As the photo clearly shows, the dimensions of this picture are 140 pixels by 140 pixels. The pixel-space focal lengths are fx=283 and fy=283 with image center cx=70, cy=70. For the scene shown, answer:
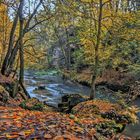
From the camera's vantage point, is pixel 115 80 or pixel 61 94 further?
pixel 115 80

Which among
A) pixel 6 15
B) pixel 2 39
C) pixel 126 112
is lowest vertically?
pixel 126 112

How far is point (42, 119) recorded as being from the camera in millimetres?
6137

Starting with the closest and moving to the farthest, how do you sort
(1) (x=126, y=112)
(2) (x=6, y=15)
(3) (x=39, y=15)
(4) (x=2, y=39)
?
(1) (x=126, y=112) → (3) (x=39, y=15) → (2) (x=6, y=15) → (4) (x=2, y=39)

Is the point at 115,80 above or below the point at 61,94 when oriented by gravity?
above

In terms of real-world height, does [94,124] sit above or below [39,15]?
below

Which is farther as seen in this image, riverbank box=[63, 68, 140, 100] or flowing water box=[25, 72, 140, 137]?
riverbank box=[63, 68, 140, 100]

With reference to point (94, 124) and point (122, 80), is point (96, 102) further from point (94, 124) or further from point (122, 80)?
point (122, 80)

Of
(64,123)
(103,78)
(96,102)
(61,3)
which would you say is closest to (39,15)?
(61,3)

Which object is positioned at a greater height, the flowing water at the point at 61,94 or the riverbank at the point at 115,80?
the riverbank at the point at 115,80

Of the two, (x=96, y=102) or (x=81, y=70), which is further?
(x=81, y=70)

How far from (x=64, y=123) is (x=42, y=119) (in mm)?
570

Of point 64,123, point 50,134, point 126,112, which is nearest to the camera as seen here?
point 50,134

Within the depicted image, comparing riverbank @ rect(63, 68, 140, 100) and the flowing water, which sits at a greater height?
riverbank @ rect(63, 68, 140, 100)

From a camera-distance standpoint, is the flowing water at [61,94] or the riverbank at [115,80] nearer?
the flowing water at [61,94]
